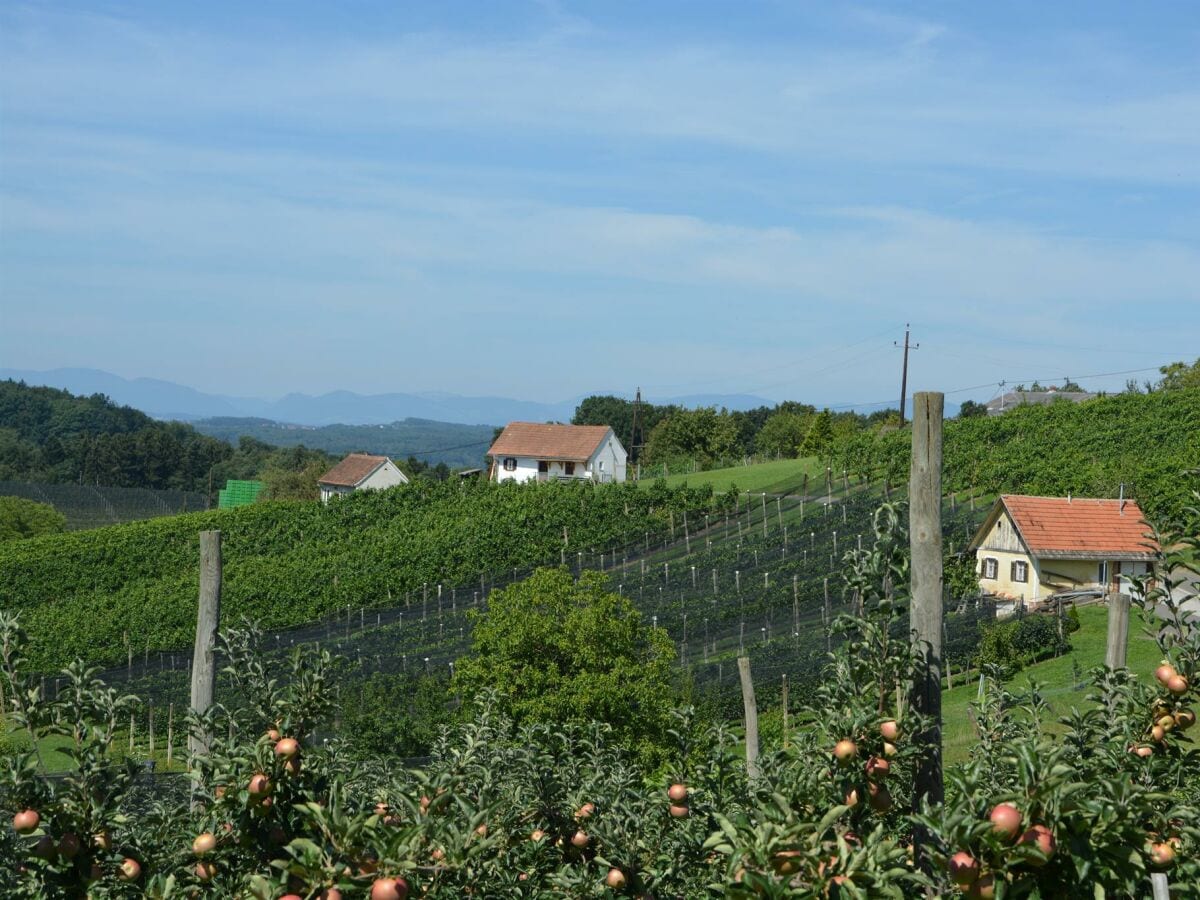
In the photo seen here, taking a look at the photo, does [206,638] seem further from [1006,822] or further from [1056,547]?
[1056,547]

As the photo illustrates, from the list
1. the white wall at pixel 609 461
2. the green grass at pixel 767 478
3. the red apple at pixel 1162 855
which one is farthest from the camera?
the white wall at pixel 609 461

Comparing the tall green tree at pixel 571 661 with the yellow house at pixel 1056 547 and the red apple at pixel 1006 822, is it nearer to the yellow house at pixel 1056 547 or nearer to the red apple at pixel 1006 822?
the yellow house at pixel 1056 547

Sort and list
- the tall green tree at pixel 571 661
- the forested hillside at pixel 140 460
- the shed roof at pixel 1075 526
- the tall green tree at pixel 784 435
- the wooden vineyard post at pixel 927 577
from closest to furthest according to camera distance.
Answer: the wooden vineyard post at pixel 927 577 → the tall green tree at pixel 571 661 → the shed roof at pixel 1075 526 → the tall green tree at pixel 784 435 → the forested hillside at pixel 140 460

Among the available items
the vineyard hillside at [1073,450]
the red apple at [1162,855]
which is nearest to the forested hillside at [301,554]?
the vineyard hillside at [1073,450]

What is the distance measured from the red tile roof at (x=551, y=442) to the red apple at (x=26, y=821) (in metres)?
61.3

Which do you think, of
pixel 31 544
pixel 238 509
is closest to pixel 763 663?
pixel 238 509

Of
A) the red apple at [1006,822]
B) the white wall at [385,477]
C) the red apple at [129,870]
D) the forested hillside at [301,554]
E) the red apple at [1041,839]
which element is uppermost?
the red apple at [1006,822]

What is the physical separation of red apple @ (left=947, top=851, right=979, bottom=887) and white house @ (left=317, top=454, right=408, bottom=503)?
7022cm

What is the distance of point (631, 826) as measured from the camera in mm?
4965

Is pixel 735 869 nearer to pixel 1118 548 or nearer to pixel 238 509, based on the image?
pixel 1118 548

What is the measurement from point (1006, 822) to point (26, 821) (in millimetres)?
3220

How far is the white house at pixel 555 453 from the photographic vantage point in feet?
217

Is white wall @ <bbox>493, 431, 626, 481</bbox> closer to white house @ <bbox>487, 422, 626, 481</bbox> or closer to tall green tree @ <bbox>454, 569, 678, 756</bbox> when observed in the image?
white house @ <bbox>487, 422, 626, 481</bbox>

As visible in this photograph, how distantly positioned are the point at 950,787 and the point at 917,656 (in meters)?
0.59
